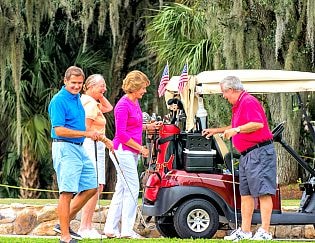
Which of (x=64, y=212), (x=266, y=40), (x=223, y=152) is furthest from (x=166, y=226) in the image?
(x=266, y=40)

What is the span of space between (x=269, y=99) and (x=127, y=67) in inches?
183

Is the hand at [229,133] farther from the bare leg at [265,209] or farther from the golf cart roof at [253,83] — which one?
the golf cart roof at [253,83]

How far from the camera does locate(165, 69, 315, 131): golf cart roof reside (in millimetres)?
10164

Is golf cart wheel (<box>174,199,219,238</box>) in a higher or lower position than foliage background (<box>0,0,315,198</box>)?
lower

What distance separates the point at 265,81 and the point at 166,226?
1990mm

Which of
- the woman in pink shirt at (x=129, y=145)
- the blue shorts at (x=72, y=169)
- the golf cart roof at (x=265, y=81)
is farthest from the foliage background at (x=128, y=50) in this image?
the blue shorts at (x=72, y=169)

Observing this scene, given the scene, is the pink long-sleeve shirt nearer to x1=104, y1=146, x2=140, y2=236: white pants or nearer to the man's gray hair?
x1=104, y1=146, x2=140, y2=236: white pants

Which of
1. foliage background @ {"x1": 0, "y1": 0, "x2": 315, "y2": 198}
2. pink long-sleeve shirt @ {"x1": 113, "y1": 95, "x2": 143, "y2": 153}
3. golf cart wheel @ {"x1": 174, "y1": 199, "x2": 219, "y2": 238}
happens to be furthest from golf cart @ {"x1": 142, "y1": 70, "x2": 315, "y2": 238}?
foliage background @ {"x1": 0, "y1": 0, "x2": 315, "y2": 198}

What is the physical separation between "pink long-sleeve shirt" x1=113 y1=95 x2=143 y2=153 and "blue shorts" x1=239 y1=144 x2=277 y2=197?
1.17 metres

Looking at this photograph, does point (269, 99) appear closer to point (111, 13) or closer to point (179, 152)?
point (111, 13)

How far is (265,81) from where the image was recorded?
404 inches

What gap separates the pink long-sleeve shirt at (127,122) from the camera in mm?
9625

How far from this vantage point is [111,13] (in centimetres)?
1831

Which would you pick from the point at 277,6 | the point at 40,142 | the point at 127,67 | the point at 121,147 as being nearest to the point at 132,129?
the point at 121,147
